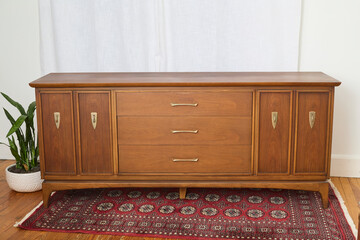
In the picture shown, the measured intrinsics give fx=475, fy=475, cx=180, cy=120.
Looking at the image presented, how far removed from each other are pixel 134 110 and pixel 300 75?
0.94 meters

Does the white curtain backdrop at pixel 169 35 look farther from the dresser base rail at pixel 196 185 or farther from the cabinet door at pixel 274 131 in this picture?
the dresser base rail at pixel 196 185

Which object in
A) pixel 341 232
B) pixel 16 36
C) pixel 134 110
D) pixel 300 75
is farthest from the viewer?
pixel 16 36

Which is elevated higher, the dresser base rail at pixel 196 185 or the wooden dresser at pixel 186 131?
the wooden dresser at pixel 186 131

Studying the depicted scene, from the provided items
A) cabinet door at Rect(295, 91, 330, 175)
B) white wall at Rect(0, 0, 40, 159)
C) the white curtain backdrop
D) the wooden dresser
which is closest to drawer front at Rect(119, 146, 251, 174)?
the wooden dresser

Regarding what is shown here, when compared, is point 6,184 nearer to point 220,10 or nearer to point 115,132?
point 115,132

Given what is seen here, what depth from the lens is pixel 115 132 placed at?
2488 millimetres

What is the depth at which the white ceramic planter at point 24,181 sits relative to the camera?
2764 millimetres

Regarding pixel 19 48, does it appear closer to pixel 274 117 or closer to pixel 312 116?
pixel 274 117

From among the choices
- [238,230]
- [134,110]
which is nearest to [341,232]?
[238,230]

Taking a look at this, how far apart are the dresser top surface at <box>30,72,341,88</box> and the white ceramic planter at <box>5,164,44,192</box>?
0.59m

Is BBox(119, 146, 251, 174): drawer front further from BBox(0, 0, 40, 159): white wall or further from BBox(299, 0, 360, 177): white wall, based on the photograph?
BBox(0, 0, 40, 159): white wall

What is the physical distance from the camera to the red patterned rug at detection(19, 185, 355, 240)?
229 centimetres

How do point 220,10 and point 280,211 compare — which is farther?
point 220,10

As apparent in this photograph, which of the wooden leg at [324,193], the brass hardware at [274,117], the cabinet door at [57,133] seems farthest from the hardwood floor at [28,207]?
the brass hardware at [274,117]
